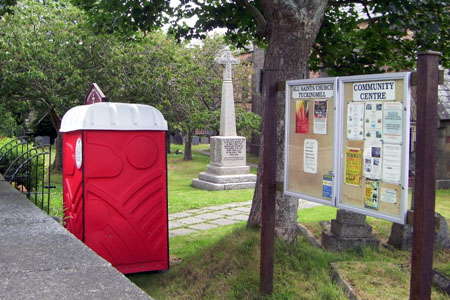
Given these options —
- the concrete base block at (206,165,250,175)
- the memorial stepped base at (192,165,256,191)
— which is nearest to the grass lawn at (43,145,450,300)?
the memorial stepped base at (192,165,256,191)

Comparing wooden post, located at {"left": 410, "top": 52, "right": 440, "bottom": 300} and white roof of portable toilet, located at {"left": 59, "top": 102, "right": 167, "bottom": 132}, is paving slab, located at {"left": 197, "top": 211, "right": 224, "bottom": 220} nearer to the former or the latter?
white roof of portable toilet, located at {"left": 59, "top": 102, "right": 167, "bottom": 132}

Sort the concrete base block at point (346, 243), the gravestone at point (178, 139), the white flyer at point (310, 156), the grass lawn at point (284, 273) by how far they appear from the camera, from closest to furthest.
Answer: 1. the white flyer at point (310, 156)
2. the grass lawn at point (284, 273)
3. the concrete base block at point (346, 243)
4. the gravestone at point (178, 139)

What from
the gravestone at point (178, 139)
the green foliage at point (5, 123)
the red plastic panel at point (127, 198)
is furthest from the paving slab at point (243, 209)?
the gravestone at point (178, 139)

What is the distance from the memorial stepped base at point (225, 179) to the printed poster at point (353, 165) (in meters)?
11.1

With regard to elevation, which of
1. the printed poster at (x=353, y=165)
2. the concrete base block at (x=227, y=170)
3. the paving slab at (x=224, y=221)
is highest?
the printed poster at (x=353, y=165)

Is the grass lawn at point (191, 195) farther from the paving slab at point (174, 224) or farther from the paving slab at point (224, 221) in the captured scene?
the paving slab at point (224, 221)

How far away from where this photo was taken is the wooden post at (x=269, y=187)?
470cm

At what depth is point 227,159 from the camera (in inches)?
620

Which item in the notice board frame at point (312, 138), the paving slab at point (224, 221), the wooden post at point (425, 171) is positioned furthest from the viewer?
the paving slab at point (224, 221)

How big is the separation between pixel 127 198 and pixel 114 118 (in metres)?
0.93

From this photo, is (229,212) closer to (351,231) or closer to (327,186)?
(351,231)

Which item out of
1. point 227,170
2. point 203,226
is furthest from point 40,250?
point 227,170

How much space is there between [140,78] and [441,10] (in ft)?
32.7

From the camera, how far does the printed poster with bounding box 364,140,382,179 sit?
3596mm
